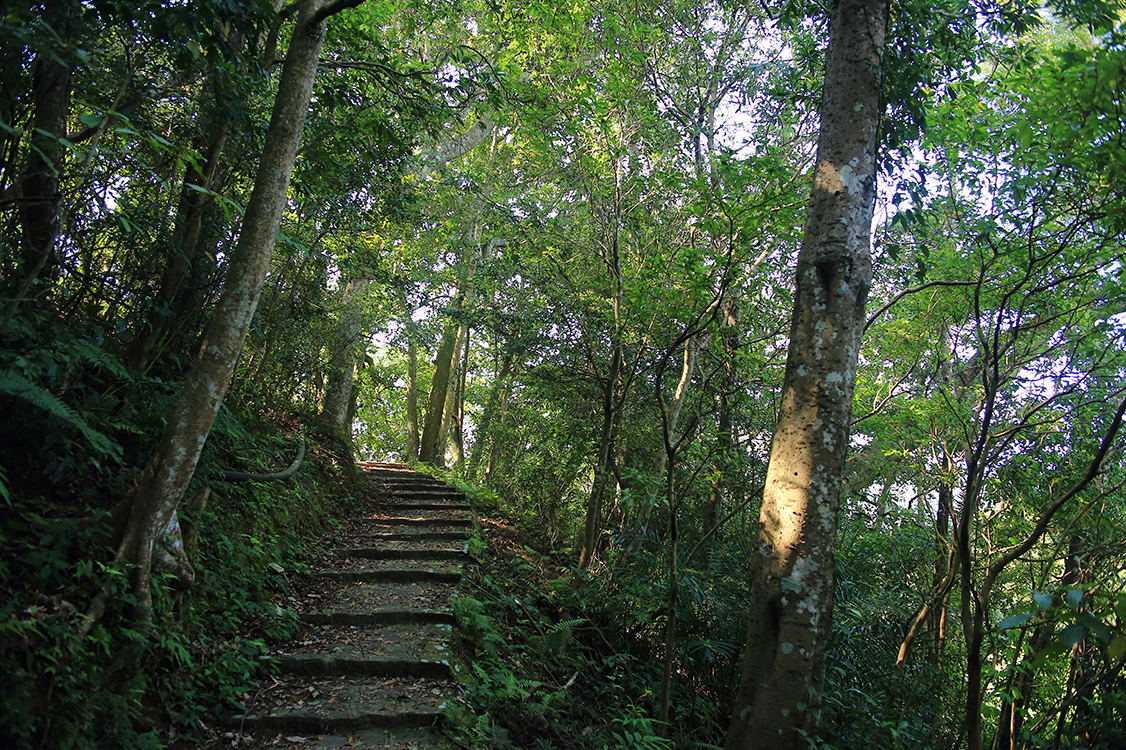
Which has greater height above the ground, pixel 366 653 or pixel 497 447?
pixel 497 447

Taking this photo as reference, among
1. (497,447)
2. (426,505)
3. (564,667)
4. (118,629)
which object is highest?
(497,447)

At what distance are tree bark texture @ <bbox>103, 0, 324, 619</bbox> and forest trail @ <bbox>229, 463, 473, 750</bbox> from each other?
1115 mm

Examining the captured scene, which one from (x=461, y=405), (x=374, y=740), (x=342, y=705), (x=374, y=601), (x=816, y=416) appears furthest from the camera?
(x=461, y=405)

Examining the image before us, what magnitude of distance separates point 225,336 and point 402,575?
3216 mm

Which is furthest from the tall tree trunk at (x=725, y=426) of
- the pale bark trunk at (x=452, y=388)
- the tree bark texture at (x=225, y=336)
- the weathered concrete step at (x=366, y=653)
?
the pale bark trunk at (x=452, y=388)

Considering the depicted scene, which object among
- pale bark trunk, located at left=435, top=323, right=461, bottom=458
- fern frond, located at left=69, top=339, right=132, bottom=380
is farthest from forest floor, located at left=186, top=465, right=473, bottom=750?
pale bark trunk, located at left=435, top=323, right=461, bottom=458

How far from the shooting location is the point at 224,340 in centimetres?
381

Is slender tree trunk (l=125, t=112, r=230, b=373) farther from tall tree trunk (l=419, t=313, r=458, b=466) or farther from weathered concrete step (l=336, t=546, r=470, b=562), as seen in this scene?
tall tree trunk (l=419, t=313, r=458, b=466)

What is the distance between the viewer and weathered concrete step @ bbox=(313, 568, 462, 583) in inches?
229

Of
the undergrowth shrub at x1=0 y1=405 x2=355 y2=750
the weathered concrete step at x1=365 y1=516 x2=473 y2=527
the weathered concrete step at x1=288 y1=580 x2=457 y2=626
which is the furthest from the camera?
the weathered concrete step at x1=365 y1=516 x2=473 y2=527

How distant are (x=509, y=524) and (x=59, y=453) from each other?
6590 mm

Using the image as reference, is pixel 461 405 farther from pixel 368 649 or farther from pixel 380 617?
pixel 368 649

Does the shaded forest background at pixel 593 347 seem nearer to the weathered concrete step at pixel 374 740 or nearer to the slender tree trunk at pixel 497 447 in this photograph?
the weathered concrete step at pixel 374 740

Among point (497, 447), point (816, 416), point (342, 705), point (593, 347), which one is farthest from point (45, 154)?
point (497, 447)
